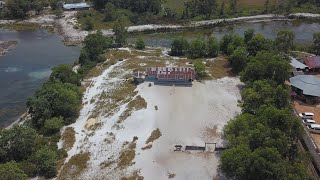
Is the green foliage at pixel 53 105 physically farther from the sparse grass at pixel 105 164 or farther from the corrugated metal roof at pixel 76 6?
the corrugated metal roof at pixel 76 6

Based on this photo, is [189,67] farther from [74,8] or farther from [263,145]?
[74,8]

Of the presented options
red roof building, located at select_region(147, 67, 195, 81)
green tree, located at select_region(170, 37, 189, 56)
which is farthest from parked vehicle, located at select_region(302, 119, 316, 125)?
green tree, located at select_region(170, 37, 189, 56)

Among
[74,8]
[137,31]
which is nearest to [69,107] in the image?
[137,31]

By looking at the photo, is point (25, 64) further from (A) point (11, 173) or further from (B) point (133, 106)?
(A) point (11, 173)

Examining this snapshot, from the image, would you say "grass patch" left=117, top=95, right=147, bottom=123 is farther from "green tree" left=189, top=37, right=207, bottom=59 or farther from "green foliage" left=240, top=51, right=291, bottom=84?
"green tree" left=189, top=37, right=207, bottom=59

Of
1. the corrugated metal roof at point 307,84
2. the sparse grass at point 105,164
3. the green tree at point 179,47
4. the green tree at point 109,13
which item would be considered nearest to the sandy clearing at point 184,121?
the sparse grass at point 105,164

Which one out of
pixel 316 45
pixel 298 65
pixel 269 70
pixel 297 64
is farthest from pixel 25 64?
pixel 316 45
